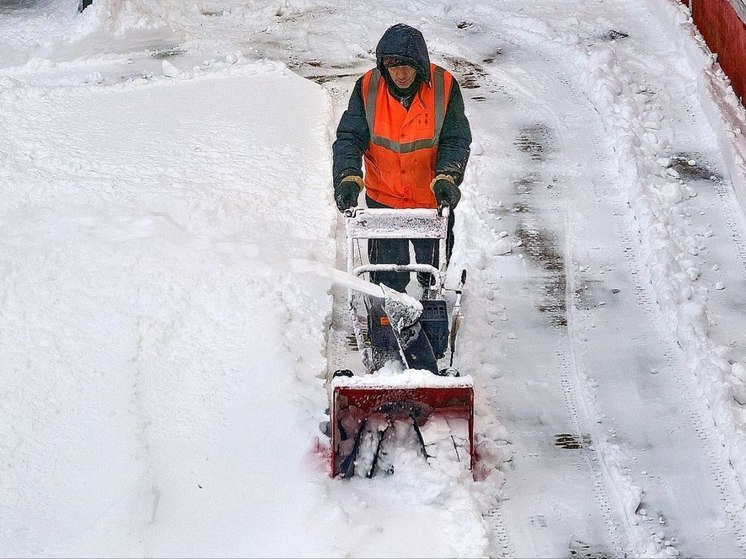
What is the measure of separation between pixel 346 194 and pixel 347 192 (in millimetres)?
14

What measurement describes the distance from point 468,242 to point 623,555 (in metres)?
2.98

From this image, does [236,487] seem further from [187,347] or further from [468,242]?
[468,242]

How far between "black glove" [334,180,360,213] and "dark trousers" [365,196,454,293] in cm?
47

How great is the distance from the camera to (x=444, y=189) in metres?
5.33

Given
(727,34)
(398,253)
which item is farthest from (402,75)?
(727,34)

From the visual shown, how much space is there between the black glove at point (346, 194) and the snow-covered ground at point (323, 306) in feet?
3.42

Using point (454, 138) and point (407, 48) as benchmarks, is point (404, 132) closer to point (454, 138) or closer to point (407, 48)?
point (454, 138)

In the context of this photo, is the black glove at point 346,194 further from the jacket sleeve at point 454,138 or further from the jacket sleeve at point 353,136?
the jacket sleeve at point 454,138

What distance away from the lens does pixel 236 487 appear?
16.3ft

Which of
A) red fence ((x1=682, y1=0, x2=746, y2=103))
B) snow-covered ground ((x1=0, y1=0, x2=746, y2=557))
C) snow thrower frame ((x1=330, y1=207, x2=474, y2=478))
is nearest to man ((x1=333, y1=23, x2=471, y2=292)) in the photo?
snow thrower frame ((x1=330, y1=207, x2=474, y2=478))

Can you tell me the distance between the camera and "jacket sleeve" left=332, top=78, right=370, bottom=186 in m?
5.46

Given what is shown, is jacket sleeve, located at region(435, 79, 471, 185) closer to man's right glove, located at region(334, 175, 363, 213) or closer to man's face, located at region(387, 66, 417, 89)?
man's face, located at region(387, 66, 417, 89)

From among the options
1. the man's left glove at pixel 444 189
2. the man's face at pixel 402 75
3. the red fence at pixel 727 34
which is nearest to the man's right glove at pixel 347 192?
the man's left glove at pixel 444 189

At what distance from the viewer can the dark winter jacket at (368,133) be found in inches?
209
